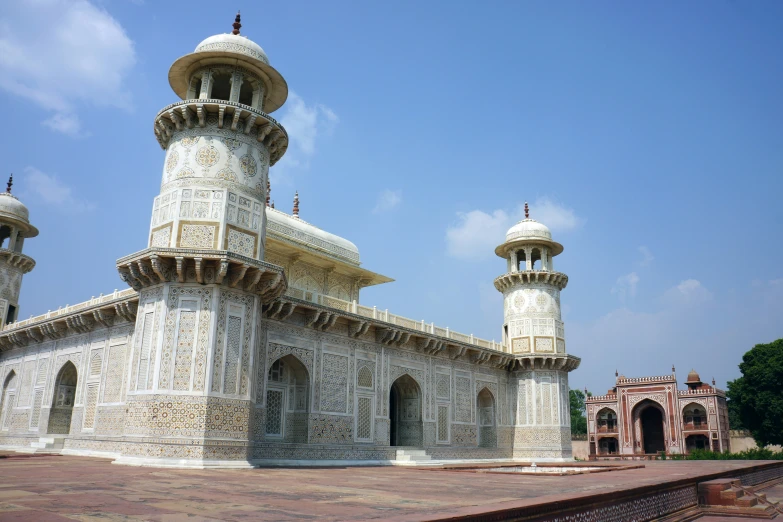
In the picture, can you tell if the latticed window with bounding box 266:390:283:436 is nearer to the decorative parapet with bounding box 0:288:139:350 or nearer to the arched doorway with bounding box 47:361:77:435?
the decorative parapet with bounding box 0:288:139:350

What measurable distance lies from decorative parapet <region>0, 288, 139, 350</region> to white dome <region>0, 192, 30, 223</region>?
172 inches

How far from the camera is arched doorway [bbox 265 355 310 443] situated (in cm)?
1670

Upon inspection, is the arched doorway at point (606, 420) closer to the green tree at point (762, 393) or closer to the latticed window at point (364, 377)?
the green tree at point (762, 393)

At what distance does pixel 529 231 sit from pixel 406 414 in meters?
9.68

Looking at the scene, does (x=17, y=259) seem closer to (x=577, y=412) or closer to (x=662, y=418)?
(x=662, y=418)

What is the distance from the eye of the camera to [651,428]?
1672 inches

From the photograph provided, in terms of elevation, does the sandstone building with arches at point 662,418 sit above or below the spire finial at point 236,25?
below

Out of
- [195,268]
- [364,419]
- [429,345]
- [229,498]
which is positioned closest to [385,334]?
[429,345]

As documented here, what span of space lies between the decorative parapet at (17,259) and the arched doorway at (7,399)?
4.39m

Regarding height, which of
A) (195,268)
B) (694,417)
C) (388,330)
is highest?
(195,268)

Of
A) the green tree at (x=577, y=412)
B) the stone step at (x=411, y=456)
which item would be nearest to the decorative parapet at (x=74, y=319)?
the stone step at (x=411, y=456)

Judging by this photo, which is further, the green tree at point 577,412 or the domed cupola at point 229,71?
the green tree at point 577,412

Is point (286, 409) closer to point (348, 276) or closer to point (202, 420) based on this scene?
point (202, 420)

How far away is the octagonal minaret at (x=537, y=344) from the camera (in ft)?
81.4
